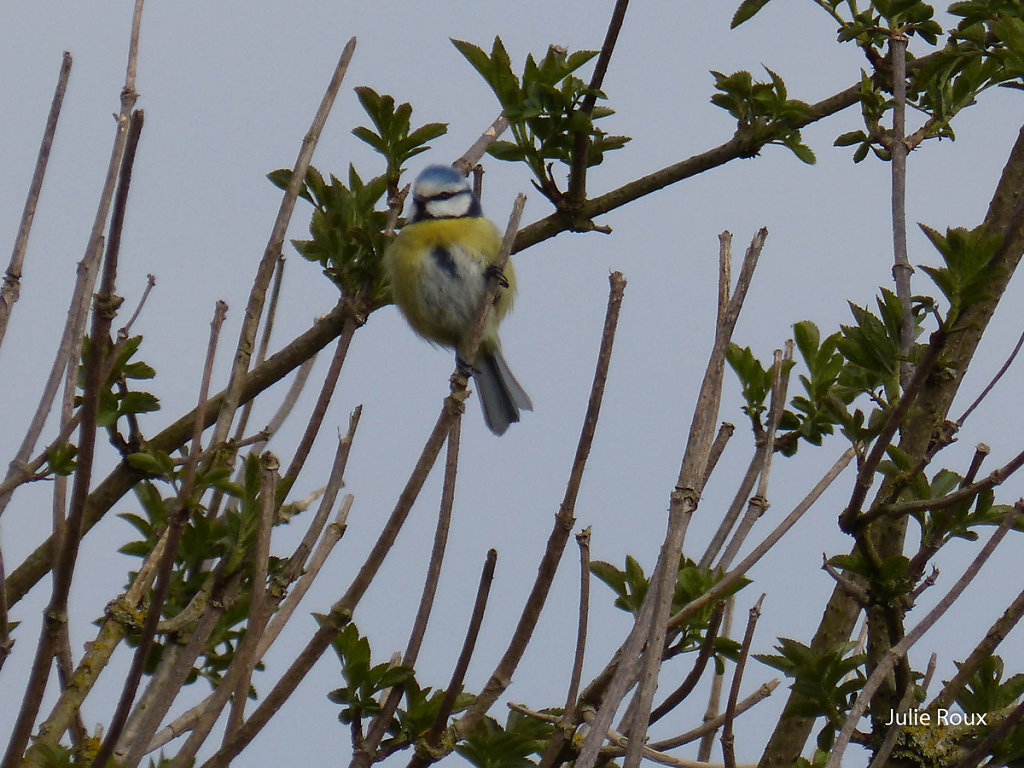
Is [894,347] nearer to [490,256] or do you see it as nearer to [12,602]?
[12,602]

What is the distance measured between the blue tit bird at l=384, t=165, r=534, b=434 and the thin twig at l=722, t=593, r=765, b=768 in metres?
2.19

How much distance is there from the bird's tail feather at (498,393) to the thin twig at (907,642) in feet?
7.48

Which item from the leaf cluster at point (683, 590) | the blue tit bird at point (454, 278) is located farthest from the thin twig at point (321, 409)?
the blue tit bird at point (454, 278)

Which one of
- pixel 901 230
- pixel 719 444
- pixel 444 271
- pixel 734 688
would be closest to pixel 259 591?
pixel 734 688

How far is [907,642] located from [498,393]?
2.44 metres

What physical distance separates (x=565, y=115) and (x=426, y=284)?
1620 millimetres

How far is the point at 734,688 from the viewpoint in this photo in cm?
183

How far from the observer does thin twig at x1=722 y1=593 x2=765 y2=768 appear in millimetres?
1829

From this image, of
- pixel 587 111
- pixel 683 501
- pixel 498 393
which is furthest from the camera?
pixel 498 393

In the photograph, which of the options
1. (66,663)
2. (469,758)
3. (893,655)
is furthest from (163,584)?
(893,655)

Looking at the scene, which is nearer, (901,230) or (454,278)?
(901,230)

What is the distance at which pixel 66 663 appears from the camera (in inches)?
82.5

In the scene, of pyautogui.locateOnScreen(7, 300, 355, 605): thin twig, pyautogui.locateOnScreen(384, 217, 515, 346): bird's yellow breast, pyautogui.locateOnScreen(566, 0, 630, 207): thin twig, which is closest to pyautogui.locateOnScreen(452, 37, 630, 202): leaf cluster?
pyautogui.locateOnScreen(566, 0, 630, 207): thin twig

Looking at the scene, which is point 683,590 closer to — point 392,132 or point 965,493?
point 965,493
